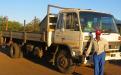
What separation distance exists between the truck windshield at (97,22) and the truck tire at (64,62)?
137 cm

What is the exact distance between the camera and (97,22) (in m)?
13.6

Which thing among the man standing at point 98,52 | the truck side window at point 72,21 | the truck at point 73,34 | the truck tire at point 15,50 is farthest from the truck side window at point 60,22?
the truck tire at point 15,50

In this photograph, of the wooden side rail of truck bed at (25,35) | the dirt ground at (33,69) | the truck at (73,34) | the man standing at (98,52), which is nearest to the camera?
the man standing at (98,52)

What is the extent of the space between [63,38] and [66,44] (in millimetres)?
385

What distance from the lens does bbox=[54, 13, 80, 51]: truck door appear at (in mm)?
13183

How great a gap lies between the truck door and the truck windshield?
312 millimetres

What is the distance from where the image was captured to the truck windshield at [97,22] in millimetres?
13188

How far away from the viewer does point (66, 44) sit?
44.6ft

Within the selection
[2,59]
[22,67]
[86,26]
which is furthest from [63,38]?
[2,59]

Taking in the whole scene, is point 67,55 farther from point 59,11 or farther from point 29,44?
point 29,44

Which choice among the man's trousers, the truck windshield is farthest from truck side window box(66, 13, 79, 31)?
the man's trousers

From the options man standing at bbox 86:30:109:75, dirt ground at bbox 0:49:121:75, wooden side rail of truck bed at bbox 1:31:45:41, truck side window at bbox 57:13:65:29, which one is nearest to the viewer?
man standing at bbox 86:30:109:75

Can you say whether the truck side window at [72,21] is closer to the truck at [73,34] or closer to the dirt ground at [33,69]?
the truck at [73,34]

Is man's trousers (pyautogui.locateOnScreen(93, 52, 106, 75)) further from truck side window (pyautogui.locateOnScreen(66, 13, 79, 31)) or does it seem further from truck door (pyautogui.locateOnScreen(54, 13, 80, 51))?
truck side window (pyautogui.locateOnScreen(66, 13, 79, 31))
